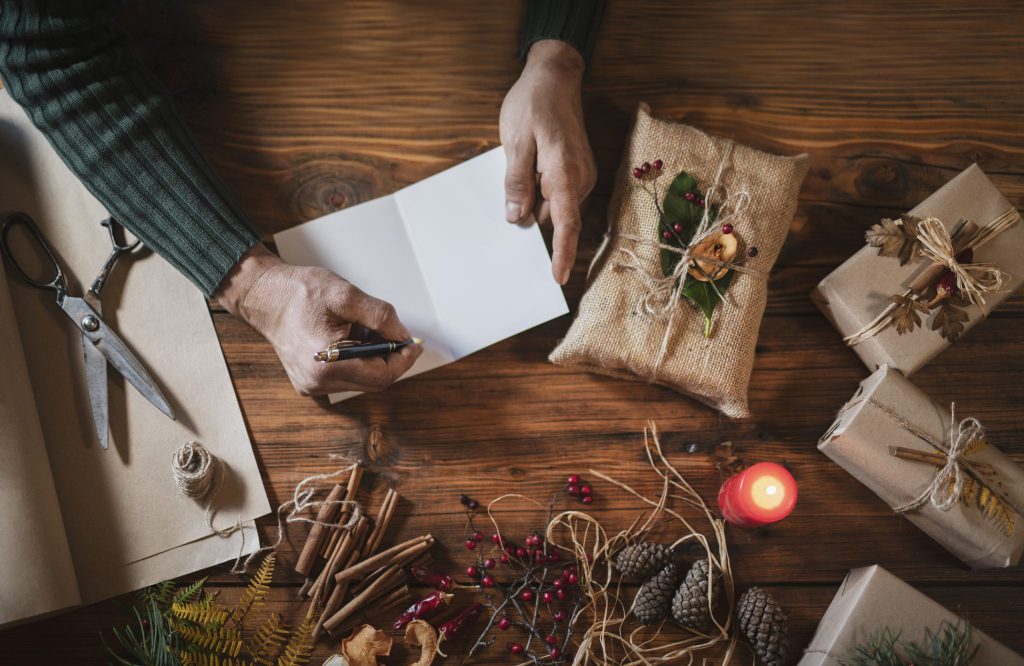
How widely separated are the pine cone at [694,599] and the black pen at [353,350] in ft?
2.21

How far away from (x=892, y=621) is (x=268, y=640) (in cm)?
109

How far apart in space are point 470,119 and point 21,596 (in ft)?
3.86

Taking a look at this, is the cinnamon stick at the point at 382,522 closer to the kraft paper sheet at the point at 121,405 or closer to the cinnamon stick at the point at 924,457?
the kraft paper sheet at the point at 121,405

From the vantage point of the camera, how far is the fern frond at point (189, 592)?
3.90 feet

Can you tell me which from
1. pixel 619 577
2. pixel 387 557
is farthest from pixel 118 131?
pixel 619 577

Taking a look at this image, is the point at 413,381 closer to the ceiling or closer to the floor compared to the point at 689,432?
closer to the ceiling

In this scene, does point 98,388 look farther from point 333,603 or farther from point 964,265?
point 964,265

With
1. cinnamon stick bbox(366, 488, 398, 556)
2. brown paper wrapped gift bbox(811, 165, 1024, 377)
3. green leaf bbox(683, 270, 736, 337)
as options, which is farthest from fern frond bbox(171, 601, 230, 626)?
brown paper wrapped gift bbox(811, 165, 1024, 377)

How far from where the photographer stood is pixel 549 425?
1323 millimetres

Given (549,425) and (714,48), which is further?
(714,48)

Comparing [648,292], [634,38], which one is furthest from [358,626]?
[634,38]

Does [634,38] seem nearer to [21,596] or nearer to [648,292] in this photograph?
[648,292]

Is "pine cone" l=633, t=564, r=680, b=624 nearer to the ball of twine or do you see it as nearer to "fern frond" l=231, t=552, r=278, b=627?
"fern frond" l=231, t=552, r=278, b=627

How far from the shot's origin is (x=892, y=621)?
1.14 metres
